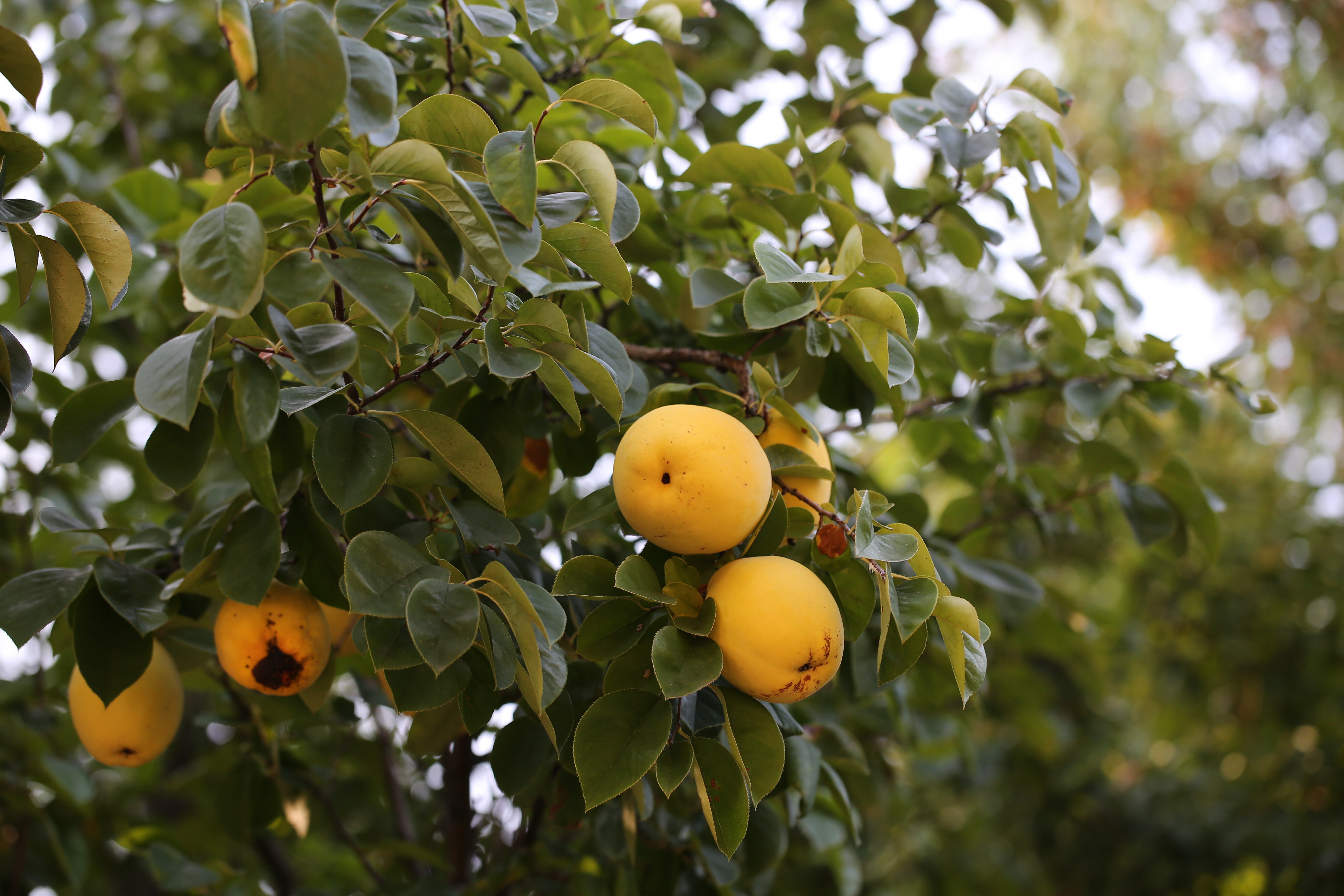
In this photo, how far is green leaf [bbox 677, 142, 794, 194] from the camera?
115 cm

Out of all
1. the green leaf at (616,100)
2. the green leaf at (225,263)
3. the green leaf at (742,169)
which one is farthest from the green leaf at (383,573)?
the green leaf at (742,169)

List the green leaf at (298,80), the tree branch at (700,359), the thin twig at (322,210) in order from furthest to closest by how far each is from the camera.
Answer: the tree branch at (700,359) → the thin twig at (322,210) → the green leaf at (298,80)

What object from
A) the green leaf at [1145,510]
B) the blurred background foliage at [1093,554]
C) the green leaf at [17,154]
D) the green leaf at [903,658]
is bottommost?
the blurred background foliage at [1093,554]

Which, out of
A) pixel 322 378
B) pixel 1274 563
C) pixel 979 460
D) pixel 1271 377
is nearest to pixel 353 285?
pixel 322 378

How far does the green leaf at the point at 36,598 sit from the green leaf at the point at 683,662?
2.01 feet

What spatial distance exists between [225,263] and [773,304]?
51 centimetres

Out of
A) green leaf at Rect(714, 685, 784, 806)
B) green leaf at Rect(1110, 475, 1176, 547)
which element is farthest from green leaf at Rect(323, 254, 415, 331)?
green leaf at Rect(1110, 475, 1176, 547)

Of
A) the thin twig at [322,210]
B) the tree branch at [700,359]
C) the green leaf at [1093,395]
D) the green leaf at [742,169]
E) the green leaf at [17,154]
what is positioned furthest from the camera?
the green leaf at [1093,395]

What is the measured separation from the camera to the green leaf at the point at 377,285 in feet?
2.31

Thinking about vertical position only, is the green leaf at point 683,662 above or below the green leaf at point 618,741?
above

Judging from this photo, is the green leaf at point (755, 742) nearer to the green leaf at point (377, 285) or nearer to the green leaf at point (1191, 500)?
the green leaf at point (377, 285)

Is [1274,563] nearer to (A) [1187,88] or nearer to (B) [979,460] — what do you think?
(B) [979,460]

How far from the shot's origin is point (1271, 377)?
5.50m

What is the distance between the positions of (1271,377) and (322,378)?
619 centimetres
